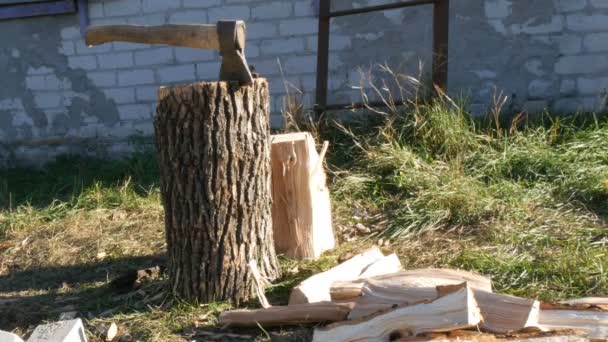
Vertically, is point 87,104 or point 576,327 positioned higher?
point 87,104

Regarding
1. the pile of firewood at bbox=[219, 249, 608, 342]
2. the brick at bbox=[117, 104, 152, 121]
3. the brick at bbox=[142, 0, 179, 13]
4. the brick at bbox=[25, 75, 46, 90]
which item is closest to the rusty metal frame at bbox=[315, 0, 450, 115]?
the brick at bbox=[142, 0, 179, 13]

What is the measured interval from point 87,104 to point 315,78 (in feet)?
8.03

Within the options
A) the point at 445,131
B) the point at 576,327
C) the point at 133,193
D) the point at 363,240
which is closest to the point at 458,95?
the point at 445,131

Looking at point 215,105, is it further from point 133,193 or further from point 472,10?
point 472,10

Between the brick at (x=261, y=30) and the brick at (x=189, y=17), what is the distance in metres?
0.45

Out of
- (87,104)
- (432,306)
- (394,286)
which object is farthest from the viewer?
(87,104)

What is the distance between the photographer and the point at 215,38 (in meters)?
3.91

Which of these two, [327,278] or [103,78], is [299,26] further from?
[327,278]

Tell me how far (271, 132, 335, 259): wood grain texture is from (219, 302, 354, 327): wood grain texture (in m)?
0.87

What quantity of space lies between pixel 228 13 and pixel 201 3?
287 mm

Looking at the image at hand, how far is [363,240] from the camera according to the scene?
5004mm

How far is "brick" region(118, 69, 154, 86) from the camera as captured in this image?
7.84 meters

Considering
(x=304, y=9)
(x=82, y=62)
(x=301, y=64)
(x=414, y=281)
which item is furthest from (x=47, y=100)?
(x=414, y=281)

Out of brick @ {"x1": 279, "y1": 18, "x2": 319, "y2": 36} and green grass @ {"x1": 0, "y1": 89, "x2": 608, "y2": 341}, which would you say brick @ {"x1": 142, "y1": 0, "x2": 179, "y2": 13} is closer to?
brick @ {"x1": 279, "y1": 18, "x2": 319, "y2": 36}
